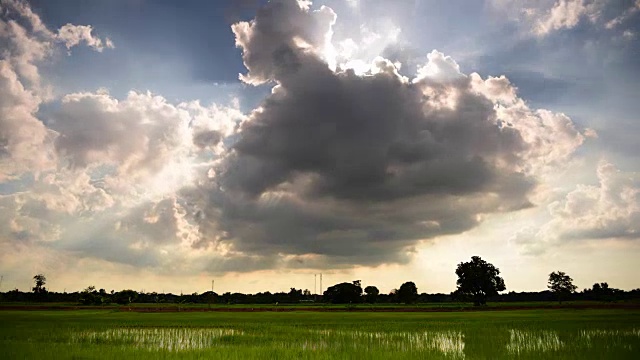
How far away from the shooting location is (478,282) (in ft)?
355

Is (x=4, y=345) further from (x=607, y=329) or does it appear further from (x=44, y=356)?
(x=607, y=329)

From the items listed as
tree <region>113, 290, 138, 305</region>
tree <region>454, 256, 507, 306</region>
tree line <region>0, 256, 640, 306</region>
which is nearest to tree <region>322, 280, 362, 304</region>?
tree line <region>0, 256, 640, 306</region>

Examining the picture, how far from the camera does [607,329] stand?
104ft

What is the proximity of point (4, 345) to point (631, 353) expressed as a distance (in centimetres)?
2926

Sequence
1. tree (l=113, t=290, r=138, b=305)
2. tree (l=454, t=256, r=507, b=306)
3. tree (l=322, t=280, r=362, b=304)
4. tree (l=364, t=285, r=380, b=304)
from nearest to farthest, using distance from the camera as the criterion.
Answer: tree (l=454, t=256, r=507, b=306) → tree (l=113, t=290, r=138, b=305) → tree (l=322, t=280, r=362, b=304) → tree (l=364, t=285, r=380, b=304)

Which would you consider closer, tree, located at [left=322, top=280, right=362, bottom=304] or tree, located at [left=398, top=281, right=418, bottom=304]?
tree, located at [left=398, top=281, right=418, bottom=304]

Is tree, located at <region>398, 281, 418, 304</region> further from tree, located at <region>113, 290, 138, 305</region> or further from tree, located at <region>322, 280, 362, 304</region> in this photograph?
tree, located at <region>113, 290, 138, 305</region>

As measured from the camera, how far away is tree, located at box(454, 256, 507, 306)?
10781cm

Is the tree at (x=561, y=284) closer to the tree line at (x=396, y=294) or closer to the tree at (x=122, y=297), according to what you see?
the tree line at (x=396, y=294)

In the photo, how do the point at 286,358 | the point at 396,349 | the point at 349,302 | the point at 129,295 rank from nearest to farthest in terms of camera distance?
the point at 286,358
the point at 396,349
the point at 129,295
the point at 349,302

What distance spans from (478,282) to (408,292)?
35737mm

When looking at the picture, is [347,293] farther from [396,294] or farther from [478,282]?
[478,282]

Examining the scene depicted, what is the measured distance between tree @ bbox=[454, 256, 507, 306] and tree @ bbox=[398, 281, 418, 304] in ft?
103

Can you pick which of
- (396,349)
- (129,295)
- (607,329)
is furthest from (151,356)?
(129,295)
